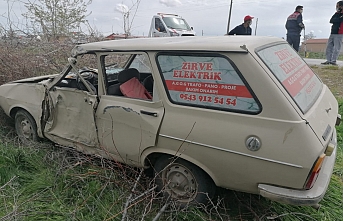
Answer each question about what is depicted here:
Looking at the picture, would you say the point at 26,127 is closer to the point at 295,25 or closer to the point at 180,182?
the point at 180,182

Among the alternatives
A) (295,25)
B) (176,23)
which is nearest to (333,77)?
(295,25)

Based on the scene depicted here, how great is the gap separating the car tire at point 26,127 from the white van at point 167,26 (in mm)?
10382

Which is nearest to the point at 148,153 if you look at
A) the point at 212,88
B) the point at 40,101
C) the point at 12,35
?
the point at 212,88

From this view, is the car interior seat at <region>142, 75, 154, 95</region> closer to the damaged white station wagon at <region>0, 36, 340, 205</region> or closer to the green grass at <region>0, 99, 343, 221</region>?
the damaged white station wagon at <region>0, 36, 340, 205</region>

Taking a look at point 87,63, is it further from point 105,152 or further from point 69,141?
point 105,152

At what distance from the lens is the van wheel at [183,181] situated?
2.53 m

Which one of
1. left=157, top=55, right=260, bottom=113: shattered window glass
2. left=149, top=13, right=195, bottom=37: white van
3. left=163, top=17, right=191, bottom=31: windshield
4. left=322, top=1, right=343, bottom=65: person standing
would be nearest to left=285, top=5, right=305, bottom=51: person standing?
left=322, top=1, right=343, bottom=65: person standing

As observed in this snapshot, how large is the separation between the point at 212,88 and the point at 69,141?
195 centimetres

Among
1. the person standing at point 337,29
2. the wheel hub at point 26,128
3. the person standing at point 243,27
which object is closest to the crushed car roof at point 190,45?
the wheel hub at point 26,128

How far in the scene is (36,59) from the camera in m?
6.19

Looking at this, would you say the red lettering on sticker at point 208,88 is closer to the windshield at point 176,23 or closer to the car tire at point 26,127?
the car tire at point 26,127

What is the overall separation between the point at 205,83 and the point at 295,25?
8.33 m

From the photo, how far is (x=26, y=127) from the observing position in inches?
152

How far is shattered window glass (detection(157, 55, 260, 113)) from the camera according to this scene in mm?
2234
